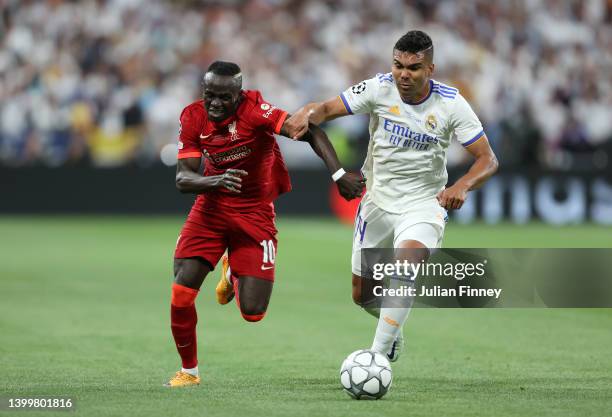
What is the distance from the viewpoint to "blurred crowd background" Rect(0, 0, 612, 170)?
910 inches

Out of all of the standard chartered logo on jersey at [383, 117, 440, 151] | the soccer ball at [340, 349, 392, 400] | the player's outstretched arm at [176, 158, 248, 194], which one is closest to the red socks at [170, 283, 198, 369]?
the player's outstretched arm at [176, 158, 248, 194]

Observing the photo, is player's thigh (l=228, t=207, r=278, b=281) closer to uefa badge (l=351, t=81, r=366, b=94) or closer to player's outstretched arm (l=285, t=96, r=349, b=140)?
player's outstretched arm (l=285, t=96, r=349, b=140)

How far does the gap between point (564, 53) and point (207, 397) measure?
1956 centimetres

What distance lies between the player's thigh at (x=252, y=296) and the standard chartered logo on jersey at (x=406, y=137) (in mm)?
1437

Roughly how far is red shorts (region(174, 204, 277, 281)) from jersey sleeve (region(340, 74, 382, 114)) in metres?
0.99

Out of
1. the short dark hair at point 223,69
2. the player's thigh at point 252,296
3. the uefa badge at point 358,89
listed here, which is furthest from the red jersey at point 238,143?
the uefa badge at point 358,89

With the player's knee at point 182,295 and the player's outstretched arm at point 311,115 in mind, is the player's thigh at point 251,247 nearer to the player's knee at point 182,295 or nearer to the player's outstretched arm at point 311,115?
the player's knee at point 182,295

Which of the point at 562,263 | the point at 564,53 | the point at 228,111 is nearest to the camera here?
the point at 228,111

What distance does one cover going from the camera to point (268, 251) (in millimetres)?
8906

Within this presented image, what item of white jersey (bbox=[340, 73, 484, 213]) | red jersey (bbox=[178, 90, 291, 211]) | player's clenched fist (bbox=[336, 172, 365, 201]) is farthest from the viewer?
white jersey (bbox=[340, 73, 484, 213])

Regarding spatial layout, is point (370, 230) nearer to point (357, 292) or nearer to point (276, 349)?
point (357, 292)

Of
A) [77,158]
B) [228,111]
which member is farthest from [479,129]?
[77,158]

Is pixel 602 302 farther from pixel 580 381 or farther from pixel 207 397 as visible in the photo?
pixel 207 397

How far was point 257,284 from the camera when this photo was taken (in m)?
8.82
